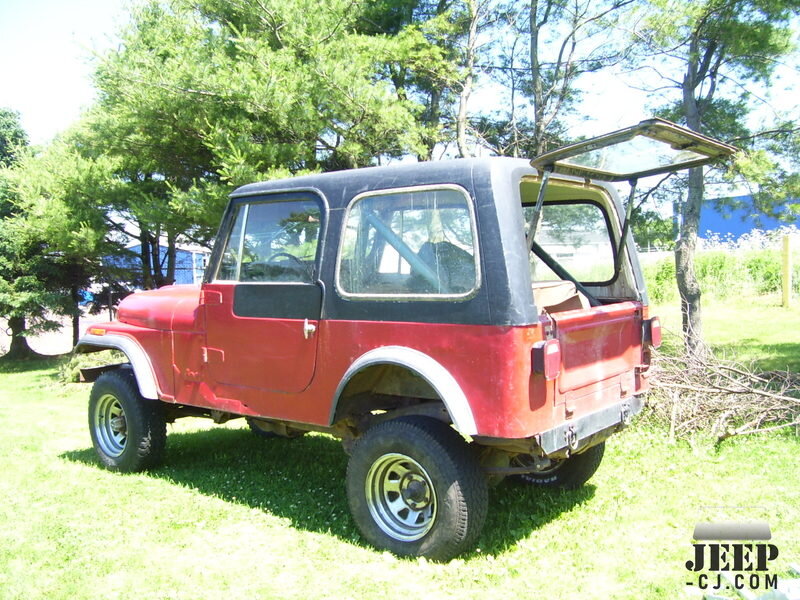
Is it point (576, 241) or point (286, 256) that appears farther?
point (576, 241)

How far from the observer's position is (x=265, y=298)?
173 inches

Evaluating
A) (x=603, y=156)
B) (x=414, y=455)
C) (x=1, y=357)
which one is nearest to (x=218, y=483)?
(x=414, y=455)

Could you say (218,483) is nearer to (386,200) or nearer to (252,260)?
(252,260)

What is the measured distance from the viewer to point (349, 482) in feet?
13.0

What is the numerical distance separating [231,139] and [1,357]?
10168 mm

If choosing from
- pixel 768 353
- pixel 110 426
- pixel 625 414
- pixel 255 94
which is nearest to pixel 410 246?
pixel 625 414

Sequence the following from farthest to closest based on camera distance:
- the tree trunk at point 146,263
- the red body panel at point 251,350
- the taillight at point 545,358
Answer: the tree trunk at point 146,263, the red body panel at point 251,350, the taillight at point 545,358

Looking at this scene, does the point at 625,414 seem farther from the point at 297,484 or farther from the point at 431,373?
the point at 297,484

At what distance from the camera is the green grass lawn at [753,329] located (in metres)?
8.69

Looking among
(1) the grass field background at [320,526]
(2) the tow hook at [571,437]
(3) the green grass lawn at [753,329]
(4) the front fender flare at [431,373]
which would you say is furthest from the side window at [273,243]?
(3) the green grass lawn at [753,329]

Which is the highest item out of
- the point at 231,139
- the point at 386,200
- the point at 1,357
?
the point at 231,139

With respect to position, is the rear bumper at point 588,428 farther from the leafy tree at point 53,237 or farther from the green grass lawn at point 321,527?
the leafy tree at point 53,237

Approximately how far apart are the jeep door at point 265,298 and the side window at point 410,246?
287 millimetres

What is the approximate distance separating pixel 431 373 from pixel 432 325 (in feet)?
0.85
